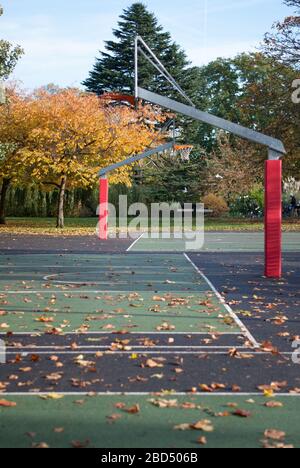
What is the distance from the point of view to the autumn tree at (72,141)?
33000 millimetres

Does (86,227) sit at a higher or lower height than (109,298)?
higher

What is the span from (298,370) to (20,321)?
426 cm

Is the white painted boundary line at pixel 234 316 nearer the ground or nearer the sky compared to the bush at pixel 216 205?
nearer the ground

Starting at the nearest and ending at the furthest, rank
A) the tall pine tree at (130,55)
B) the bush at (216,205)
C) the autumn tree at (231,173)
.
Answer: the autumn tree at (231,173) < the bush at (216,205) < the tall pine tree at (130,55)

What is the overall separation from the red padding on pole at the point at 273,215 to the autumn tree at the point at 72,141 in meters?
19.0

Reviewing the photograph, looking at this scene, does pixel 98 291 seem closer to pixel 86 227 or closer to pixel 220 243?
pixel 220 243

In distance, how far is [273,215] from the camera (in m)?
15.1

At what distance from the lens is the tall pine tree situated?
51062 mm

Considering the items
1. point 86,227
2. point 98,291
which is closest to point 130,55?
point 86,227

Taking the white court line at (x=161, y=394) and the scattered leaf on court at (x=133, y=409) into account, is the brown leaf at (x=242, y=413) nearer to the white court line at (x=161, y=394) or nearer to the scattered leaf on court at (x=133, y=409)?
the white court line at (x=161, y=394)

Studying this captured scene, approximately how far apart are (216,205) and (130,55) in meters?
14.8

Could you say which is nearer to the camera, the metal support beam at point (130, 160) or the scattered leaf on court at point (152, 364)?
the scattered leaf on court at point (152, 364)

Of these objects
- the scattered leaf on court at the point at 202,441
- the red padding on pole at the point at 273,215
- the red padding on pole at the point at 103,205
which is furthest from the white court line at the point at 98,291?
the red padding on pole at the point at 103,205

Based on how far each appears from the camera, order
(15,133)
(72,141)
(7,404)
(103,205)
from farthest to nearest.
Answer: (15,133) < (72,141) < (103,205) < (7,404)
